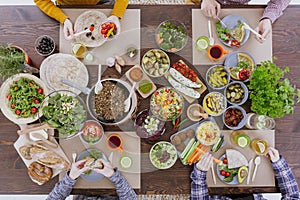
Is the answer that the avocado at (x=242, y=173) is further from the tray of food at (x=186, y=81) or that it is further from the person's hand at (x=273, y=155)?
the tray of food at (x=186, y=81)

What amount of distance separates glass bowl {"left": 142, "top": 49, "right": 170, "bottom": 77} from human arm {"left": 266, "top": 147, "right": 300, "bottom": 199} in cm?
77

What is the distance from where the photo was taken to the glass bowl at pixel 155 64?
206 cm

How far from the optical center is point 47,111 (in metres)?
1.93

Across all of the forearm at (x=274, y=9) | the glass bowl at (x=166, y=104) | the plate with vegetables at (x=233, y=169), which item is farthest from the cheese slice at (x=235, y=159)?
the forearm at (x=274, y=9)

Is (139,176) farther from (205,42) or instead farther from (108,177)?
(205,42)

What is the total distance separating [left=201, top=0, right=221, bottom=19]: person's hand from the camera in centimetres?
209

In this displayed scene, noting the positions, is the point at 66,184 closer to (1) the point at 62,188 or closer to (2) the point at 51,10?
(1) the point at 62,188

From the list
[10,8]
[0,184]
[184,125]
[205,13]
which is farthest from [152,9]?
[0,184]

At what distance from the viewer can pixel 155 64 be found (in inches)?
81.2

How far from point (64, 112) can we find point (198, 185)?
33.6 inches

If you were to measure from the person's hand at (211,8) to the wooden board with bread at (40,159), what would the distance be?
1.17 m

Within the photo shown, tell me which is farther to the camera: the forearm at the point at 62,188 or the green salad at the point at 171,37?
the green salad at the point at 171,37

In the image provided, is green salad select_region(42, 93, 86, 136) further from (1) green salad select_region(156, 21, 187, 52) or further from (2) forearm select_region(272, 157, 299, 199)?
(2) forearm select_region(272, 157, 299, 199)

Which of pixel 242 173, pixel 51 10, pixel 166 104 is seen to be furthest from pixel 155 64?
pixel 242 173
